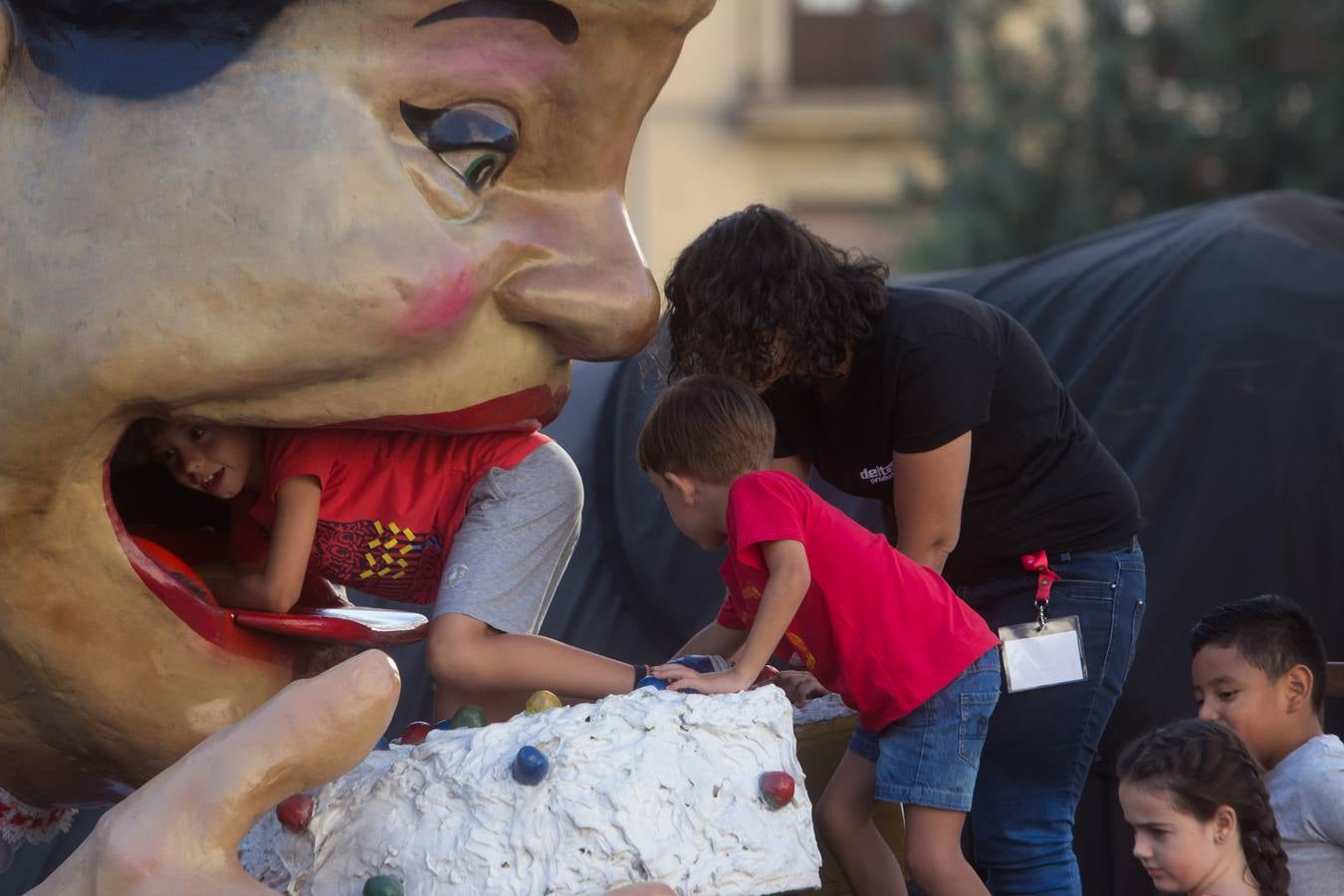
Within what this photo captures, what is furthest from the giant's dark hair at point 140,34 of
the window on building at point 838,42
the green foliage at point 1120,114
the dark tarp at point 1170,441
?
the window on building at point 838,42

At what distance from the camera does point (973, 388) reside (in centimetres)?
236

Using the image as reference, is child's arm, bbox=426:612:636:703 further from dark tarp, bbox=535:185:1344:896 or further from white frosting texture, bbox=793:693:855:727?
dark tarp, bbox=535:185:1344:896

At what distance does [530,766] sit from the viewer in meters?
1.83

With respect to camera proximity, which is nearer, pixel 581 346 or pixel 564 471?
pixel 581 346

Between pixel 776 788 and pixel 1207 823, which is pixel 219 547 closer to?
pixel 776 788

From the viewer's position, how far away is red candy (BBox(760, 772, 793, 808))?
6.26 ft

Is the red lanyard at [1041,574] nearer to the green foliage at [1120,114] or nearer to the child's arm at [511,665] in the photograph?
the child's arm at [511,665]

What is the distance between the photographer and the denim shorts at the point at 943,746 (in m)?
2.27

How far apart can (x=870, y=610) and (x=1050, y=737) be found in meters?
0.43

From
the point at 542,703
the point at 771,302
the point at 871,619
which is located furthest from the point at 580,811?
the point at 771,302

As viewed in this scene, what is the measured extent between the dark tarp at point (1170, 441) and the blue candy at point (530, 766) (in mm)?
1741

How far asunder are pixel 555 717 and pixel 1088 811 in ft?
5.53

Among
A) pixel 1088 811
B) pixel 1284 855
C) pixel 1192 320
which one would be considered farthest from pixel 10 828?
pixel 1192 320

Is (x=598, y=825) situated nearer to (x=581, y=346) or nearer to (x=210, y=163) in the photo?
(x=581, y=346)
